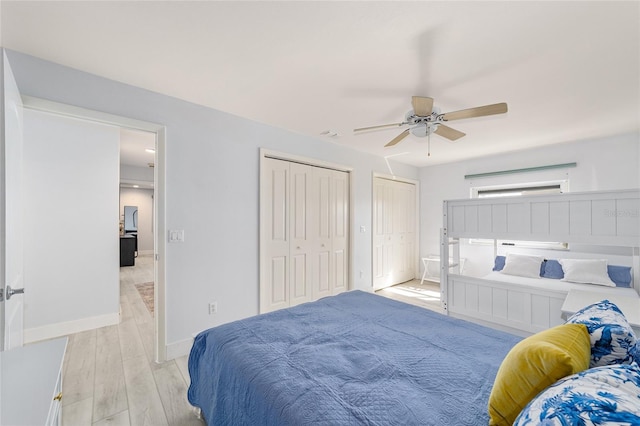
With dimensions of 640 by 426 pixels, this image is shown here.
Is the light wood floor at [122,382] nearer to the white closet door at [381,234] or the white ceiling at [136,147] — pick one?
the white ceiling at [136,147]

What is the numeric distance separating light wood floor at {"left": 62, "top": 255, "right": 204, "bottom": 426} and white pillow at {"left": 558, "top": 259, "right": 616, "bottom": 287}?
4455 millimetres

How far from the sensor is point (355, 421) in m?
0.92

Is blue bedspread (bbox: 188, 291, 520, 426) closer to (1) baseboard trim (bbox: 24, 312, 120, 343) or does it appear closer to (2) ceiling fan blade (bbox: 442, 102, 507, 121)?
(2) ceiling fan blade (bbox: 442, 102, 507, 121)

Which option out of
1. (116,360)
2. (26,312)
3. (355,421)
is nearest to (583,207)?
(355,421)

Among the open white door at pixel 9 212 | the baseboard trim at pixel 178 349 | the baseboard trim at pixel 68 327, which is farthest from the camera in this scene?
the baseboard trim at pixel 68 327

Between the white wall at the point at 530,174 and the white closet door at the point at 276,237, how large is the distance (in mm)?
3422

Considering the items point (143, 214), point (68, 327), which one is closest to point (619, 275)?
point (68, 327)

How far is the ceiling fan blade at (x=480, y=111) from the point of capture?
188cm

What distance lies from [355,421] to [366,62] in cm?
212

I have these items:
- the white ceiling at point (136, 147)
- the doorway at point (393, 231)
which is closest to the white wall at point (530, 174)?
the doorway at point (393, 231)

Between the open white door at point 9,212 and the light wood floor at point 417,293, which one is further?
the light wood floor at point 417,293

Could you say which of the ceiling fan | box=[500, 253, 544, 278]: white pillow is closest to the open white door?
the ceiling fan

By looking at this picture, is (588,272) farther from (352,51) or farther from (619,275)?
(352,51)

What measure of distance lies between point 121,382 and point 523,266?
192 inches
